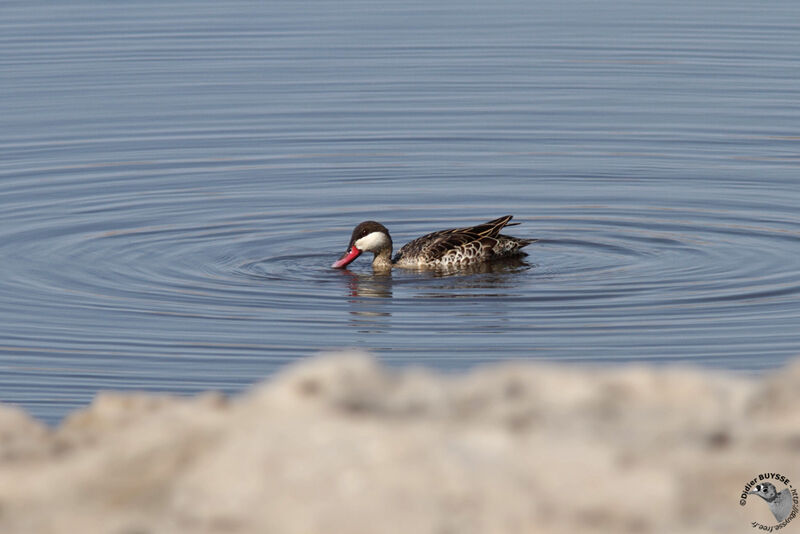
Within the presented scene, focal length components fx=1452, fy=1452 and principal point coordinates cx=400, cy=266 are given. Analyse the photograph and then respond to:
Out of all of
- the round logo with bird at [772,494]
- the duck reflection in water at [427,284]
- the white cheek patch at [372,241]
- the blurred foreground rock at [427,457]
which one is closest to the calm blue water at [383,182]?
the duck reflection in water at [427,284]

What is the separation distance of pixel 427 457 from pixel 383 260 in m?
10.6

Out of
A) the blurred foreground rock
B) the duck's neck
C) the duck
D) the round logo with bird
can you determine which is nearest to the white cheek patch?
the duck

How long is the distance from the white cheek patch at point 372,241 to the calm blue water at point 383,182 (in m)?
0.40

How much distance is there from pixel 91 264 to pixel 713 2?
20015 millimetres

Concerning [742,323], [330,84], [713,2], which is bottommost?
[742,323]

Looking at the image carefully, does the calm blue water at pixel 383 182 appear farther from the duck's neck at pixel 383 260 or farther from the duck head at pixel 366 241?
the duck head at pixel 366 241

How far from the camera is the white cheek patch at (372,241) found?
1463 centimetres

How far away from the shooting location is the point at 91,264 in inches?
573

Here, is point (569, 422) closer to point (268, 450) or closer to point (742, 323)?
point (268, 450)

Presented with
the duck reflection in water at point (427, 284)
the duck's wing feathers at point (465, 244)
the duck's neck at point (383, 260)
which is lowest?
the duck reflection in water at point (427, 284)

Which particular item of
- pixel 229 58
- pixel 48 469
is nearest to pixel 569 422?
pixel 48 469

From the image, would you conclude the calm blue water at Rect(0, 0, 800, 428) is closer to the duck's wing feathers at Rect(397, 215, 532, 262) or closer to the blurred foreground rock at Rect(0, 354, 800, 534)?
the duck's wing feathers at Rect(397, 215, 532, 262)

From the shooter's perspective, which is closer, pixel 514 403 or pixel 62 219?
pixel 514 403

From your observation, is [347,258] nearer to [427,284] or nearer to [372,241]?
[372,241]
